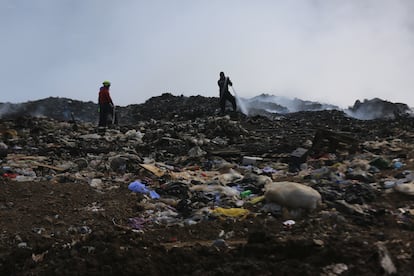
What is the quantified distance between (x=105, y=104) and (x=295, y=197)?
8.54 m

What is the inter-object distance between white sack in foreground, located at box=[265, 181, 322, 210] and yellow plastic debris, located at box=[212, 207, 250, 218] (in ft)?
0.89

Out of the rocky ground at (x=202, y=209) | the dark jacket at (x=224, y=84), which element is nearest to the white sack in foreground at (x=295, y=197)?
the rocky ground at (x=202, y=209)

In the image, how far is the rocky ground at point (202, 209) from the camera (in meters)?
2.86

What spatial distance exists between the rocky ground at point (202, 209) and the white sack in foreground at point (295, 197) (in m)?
0.07

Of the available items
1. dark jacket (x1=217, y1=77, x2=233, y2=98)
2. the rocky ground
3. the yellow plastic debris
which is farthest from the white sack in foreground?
dark jacket (x1=217, y1=77, x2=233, y2=98)

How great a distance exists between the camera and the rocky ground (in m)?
2.86

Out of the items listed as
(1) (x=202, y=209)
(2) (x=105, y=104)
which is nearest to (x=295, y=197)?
(1) (x=202, y=209)

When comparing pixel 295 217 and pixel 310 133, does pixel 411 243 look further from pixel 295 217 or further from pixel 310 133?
pixel 310 133

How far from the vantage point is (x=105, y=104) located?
1182 centimetres

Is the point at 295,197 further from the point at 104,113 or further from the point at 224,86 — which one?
the point at 224,86

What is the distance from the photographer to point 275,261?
2865 mm

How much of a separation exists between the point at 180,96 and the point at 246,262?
18.5m

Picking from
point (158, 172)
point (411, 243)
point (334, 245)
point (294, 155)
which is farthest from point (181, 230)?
point (294, 155)

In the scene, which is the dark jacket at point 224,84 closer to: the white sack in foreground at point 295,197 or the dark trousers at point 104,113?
the dark trousers at point 104,113
